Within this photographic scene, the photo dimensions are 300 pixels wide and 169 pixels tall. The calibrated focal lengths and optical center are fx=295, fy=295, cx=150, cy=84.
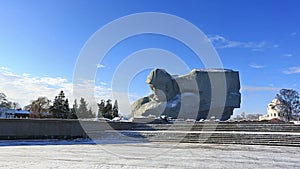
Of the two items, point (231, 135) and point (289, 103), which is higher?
point (289, 103)

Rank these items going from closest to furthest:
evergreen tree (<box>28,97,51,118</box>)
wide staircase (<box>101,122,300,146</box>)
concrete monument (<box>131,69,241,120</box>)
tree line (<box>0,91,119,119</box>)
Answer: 1. wide staircase (<box>101,122,300,146</box>)
2. tree line (<box>0,91,119,119</box>)
3. concrete monument (<box>131,69,241,120</box>)
4. evergreen tree (<box>28,97,51,118</box>)

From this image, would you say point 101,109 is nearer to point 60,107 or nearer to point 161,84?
point 60,107

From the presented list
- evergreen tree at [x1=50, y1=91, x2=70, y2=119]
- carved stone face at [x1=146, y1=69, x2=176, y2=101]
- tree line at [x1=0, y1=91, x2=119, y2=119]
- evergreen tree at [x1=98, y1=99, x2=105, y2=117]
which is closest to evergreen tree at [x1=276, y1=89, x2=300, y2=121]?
carved stone face at [x1=146, y1=69, x2=176, y2=101]

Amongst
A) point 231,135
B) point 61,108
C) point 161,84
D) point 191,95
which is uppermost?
point 161,84

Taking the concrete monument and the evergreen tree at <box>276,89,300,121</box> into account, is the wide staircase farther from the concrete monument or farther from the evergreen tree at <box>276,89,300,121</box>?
the evergreen tree at <box>276,89,300,121</box>

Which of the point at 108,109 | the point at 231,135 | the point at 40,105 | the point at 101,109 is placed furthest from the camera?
the point at 40,105

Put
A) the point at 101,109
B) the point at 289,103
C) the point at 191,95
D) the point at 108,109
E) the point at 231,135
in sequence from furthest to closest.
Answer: the point at 108,109 → the point at 101,109 → the point at 191,95 → the point at 289,103 → the point at 231,135

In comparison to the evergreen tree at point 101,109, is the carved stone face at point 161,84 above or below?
above

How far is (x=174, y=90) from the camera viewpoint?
2402 inches

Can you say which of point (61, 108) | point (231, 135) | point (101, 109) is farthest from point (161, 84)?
point (231, 135)

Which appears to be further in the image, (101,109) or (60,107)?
(101,109)

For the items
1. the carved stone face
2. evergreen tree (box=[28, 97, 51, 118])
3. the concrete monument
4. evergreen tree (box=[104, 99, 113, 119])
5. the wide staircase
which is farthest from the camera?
evergreen tree (box=[28, 97, 51, 118])

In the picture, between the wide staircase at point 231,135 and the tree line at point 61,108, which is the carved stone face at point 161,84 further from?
the wide staircase at point 231,135

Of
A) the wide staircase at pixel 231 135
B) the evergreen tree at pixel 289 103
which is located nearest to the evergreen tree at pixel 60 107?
the wide staircase at pixel 231 135
